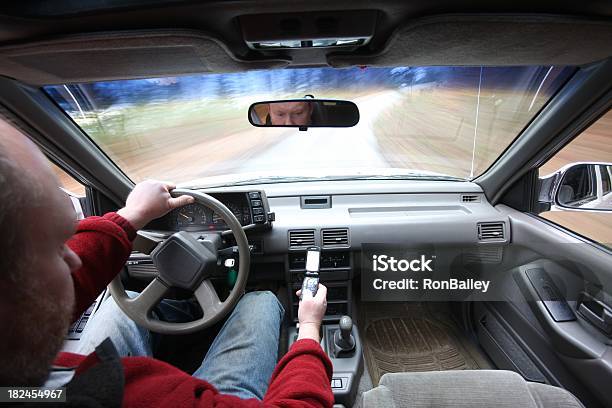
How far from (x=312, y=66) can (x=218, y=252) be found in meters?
1.09

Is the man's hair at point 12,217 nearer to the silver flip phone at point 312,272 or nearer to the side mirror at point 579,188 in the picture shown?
the silver flip phone at point 312,272

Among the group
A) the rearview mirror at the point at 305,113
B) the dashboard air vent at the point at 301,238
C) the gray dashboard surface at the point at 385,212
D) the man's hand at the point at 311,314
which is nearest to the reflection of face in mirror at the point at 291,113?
the rearview mirror at the point at 305,113

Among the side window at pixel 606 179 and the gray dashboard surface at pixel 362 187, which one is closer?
the side window at pixel 606 179

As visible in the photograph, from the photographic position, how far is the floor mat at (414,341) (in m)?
2.63

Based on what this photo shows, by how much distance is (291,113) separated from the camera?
88.0 inches

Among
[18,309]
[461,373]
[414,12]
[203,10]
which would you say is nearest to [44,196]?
[18,309]

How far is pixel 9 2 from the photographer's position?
117 centimetres

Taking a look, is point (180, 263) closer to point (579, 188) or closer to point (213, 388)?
point (213, 388)

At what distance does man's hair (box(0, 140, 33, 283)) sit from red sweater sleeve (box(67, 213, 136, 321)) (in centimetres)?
87

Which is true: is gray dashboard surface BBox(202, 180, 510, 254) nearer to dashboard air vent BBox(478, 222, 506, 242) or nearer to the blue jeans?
dashboard air vent BBox(478, 222, 506, 242)

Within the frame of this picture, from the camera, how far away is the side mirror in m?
2.19

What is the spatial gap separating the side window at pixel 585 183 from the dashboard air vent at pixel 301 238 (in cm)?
159

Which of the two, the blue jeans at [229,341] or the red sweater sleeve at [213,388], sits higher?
the red sweater sleeve at [213,388]

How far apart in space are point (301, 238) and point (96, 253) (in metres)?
1.34
